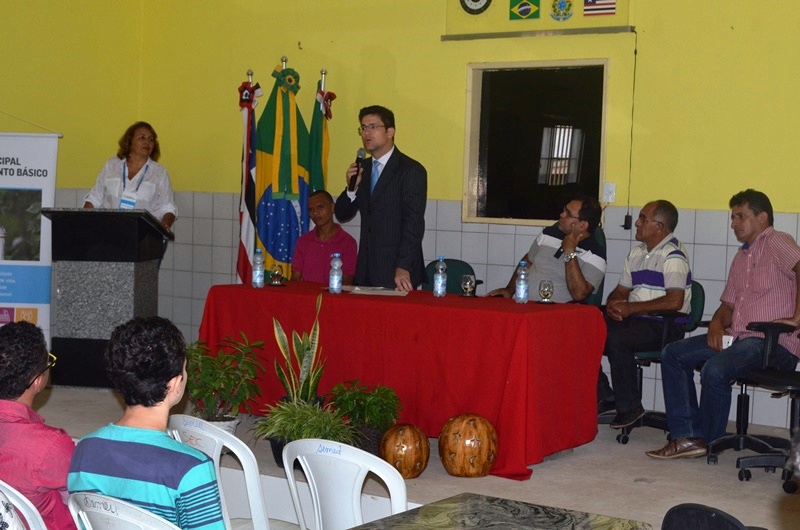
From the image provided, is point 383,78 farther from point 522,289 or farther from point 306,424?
point 306,424

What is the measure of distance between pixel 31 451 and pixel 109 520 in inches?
24.2

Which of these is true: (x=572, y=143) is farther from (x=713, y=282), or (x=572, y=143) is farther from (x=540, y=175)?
(x=713, y=282)

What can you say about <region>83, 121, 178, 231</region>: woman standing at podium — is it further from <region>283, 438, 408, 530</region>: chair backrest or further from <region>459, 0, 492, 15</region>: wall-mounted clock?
<region>283, 438, 408, 530</region>: chair backrest

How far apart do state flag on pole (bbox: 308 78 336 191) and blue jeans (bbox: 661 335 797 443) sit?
291cm

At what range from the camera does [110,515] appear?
217cm

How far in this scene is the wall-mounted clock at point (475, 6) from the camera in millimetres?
6864

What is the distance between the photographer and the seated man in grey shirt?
5734 mm

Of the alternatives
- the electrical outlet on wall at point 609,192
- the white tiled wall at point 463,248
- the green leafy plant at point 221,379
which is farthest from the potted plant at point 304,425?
the electrical outlet on wall at point 609,192

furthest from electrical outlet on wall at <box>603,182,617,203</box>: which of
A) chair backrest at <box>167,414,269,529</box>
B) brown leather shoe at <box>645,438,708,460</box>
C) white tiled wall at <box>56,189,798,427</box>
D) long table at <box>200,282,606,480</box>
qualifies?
chair backrest at <box>167,414,269,529</box>

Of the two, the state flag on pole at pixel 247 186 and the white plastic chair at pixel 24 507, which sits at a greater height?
the state flag on pole at pixel 247 186

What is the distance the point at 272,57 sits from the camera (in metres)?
A: 7.82

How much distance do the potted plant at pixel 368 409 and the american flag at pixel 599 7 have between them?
2.93 metres

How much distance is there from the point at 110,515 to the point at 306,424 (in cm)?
240

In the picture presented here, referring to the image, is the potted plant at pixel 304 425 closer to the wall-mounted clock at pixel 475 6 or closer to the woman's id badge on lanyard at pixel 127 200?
the woman's id badge on lanyard at pixel 127 200
